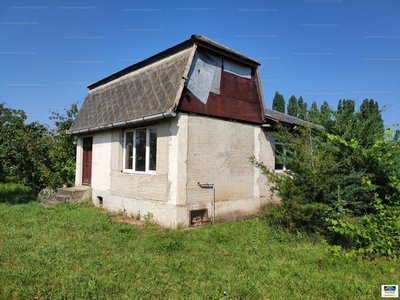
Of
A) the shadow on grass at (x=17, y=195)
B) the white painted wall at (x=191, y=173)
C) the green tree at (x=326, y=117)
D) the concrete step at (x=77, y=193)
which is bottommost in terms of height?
the shadow on grass at (x=17, y=195)

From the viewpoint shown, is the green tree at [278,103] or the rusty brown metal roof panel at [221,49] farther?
the green tree at [278,103]

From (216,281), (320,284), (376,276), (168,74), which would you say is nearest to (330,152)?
(376,276)

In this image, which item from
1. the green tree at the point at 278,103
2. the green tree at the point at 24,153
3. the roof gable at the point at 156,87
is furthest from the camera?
the green tree at the point at 278,103

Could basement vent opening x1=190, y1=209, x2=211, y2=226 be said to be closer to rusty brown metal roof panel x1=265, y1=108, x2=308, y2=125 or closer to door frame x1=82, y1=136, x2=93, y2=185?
rusty brown metal roof panel x1=265, y1=108, x2=308, y2=125

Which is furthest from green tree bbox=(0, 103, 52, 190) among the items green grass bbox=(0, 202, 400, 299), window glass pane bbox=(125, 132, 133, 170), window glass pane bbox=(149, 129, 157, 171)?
window glass pane bbox=(149, 129, 157, 171)

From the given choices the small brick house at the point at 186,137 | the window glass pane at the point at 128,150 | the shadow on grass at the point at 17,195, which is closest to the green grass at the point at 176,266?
the small brick house at the point at 186,137

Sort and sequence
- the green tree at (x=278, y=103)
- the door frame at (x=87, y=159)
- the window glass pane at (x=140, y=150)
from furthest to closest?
the green tree at (x=278, y=103), the door frame at (x=87, y=159), the window glass pane at (x=140, y=150)

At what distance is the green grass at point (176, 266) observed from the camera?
12.5 feet

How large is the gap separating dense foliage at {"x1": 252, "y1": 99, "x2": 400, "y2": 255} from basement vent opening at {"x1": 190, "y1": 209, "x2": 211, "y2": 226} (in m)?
1.99

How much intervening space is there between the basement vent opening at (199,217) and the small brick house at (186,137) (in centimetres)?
4

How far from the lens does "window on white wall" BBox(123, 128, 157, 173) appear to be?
8375 mm

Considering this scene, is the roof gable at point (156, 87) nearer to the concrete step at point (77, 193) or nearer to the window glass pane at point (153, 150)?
the window glass pane at point (153, 150)

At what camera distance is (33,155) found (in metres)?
10.8

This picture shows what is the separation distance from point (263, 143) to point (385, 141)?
4300mm
